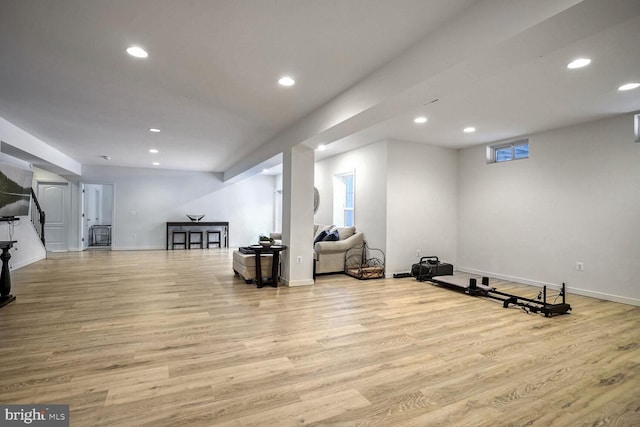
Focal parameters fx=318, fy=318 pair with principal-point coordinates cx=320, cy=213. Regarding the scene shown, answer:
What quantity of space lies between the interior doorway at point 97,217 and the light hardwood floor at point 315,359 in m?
6.54

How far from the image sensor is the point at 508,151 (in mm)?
5863

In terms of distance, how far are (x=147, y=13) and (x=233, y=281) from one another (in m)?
4.13

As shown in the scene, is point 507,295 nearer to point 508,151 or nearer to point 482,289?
point 482,289

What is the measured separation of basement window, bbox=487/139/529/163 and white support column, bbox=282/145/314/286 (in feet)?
11.7

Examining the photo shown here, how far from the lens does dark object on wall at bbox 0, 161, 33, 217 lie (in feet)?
16.6

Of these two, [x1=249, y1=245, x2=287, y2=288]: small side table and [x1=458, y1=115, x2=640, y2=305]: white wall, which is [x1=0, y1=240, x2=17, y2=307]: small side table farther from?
[x1=458, y1=115, x2=640, y2=305]: white wall

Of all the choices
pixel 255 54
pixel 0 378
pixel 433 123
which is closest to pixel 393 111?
pixel 255 54

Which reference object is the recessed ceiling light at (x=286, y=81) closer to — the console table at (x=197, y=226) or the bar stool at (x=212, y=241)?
the console table at (x=197, y=226)

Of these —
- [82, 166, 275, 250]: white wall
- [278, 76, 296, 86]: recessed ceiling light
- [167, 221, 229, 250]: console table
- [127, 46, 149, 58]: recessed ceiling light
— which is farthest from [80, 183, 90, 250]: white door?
[278, 76, 296, 86]: recessed ceiling light

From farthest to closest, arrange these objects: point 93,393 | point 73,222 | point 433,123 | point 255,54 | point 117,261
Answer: point 73,222, point 117,261, point 433,123, point 255,54, point 93,393

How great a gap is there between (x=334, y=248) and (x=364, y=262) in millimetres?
780

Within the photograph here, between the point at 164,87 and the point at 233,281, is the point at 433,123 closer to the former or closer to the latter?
the point at 164,87

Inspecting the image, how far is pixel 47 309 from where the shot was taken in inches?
147

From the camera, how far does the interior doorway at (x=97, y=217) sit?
33.3 ft
